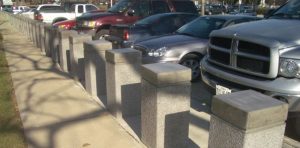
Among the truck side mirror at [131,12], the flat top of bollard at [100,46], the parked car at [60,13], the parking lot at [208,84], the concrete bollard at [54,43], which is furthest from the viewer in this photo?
the parked car at [60,13]

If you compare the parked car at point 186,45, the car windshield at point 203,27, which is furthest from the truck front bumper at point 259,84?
the car windshield at point 203,27

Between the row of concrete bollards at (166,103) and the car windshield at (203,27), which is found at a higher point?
the car windshield at (203,27)

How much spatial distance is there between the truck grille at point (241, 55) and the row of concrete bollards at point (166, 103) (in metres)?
0.77

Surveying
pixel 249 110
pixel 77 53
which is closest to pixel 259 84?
pixel 249 110

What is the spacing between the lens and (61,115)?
5395mm

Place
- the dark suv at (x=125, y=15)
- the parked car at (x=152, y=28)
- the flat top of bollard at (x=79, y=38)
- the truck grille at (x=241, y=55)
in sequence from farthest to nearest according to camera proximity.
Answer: the dark suv at (x=125, y=15)
the parked car at (x=152, y=28)
the flat top of bollard at (x=79, y=38)
the truck grille at (x=241, y=55)

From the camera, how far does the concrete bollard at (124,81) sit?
5.07 metres

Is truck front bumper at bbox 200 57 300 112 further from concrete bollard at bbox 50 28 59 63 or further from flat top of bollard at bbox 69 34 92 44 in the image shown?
concrete bollard at bbox 50 28 59 63

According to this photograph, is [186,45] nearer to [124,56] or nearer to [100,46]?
[100,46]

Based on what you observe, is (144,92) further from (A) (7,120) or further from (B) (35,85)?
(B) (35,85)

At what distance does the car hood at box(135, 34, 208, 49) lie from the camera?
684 centimetres

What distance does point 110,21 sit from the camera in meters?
13.1

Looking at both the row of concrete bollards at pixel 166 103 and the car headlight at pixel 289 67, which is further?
the car headlight at pixel 289 67

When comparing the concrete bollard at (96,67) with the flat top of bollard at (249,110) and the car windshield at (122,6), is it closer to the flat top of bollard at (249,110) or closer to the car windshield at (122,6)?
the flat top of bollard at (249,110)
